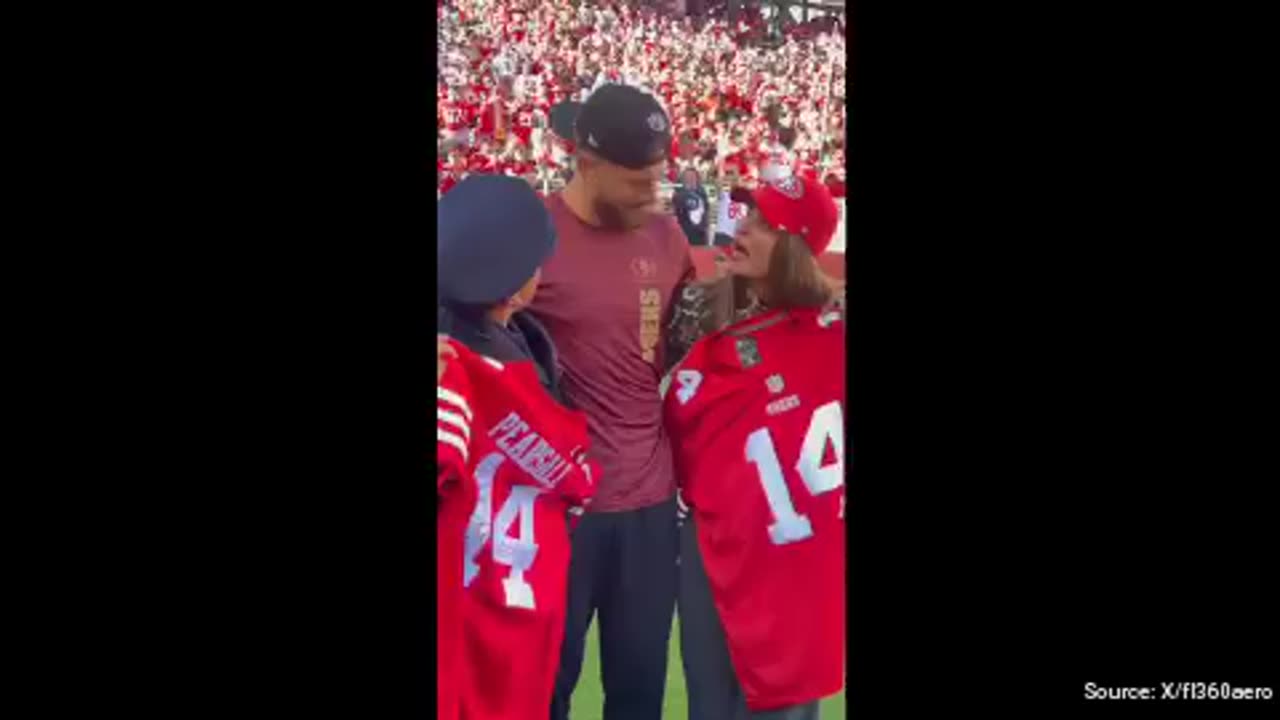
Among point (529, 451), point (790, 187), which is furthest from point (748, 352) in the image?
point (529, 451)

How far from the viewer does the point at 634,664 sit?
140 inches

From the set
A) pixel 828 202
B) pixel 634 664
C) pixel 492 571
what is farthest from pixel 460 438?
pixel 828 202

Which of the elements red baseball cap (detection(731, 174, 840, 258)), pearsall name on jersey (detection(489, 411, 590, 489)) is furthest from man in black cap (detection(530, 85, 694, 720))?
red baseball cap (detection(731, 174, 840, 258))

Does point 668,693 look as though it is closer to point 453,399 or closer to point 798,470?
point 798,470

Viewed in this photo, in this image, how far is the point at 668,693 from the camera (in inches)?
141

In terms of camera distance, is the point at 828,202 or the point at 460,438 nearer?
the point at 460,438

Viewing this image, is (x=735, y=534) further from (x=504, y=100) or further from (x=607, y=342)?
(x=504, y=100)

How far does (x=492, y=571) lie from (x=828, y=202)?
42.8 inches

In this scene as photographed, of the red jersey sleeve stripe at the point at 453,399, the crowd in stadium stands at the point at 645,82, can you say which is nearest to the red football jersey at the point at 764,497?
the crowd in stadium stands at the point at 645,82

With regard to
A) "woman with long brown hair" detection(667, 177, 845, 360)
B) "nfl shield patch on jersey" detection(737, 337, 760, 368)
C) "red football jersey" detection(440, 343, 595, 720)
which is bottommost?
"red football jersey" detection(440, 343, 595, 720)

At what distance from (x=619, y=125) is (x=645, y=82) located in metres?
0.11

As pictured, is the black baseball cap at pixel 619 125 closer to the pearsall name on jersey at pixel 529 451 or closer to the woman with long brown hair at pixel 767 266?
the woman with long brown hair at pixel 767 266

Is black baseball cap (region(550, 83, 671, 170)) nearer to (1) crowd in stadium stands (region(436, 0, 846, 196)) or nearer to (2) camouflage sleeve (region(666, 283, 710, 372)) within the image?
(1) crowd in stadium stands (region(436, 0, 846, 196))

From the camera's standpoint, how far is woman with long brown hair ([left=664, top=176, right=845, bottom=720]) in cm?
362
